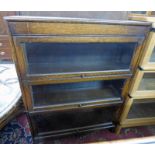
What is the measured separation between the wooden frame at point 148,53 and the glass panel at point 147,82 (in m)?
0.21

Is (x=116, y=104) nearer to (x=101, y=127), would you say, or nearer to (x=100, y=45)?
(x=101, y=127)

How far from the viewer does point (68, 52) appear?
0.96 m

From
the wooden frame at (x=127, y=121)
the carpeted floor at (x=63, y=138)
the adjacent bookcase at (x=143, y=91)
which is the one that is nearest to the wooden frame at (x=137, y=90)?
the adjacent bookcase at (x=143, y=91)

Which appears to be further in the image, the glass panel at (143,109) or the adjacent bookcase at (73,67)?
the glass panel at (143,109)

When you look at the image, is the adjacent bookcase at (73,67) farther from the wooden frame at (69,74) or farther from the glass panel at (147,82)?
the glass panel at (147,82)

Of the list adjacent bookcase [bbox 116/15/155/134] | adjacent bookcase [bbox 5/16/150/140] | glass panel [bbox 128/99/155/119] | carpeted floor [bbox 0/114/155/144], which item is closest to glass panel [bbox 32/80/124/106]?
adjacent bookcase [bbox 5/16/150/140]

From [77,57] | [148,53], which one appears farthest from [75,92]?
[148,53]

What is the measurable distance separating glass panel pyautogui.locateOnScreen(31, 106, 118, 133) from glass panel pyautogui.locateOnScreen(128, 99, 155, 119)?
22 centimetres

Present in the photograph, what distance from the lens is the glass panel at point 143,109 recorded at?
129 centimetres

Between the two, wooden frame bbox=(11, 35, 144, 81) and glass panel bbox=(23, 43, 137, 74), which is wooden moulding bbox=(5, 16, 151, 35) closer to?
wooden frame bbox=(11, 35, 144, 81)

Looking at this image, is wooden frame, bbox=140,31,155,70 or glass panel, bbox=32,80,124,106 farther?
glass panel, bbox=32,80,124,106

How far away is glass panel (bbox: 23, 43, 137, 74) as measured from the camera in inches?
34.2

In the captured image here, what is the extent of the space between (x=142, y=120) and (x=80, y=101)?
0.67m
